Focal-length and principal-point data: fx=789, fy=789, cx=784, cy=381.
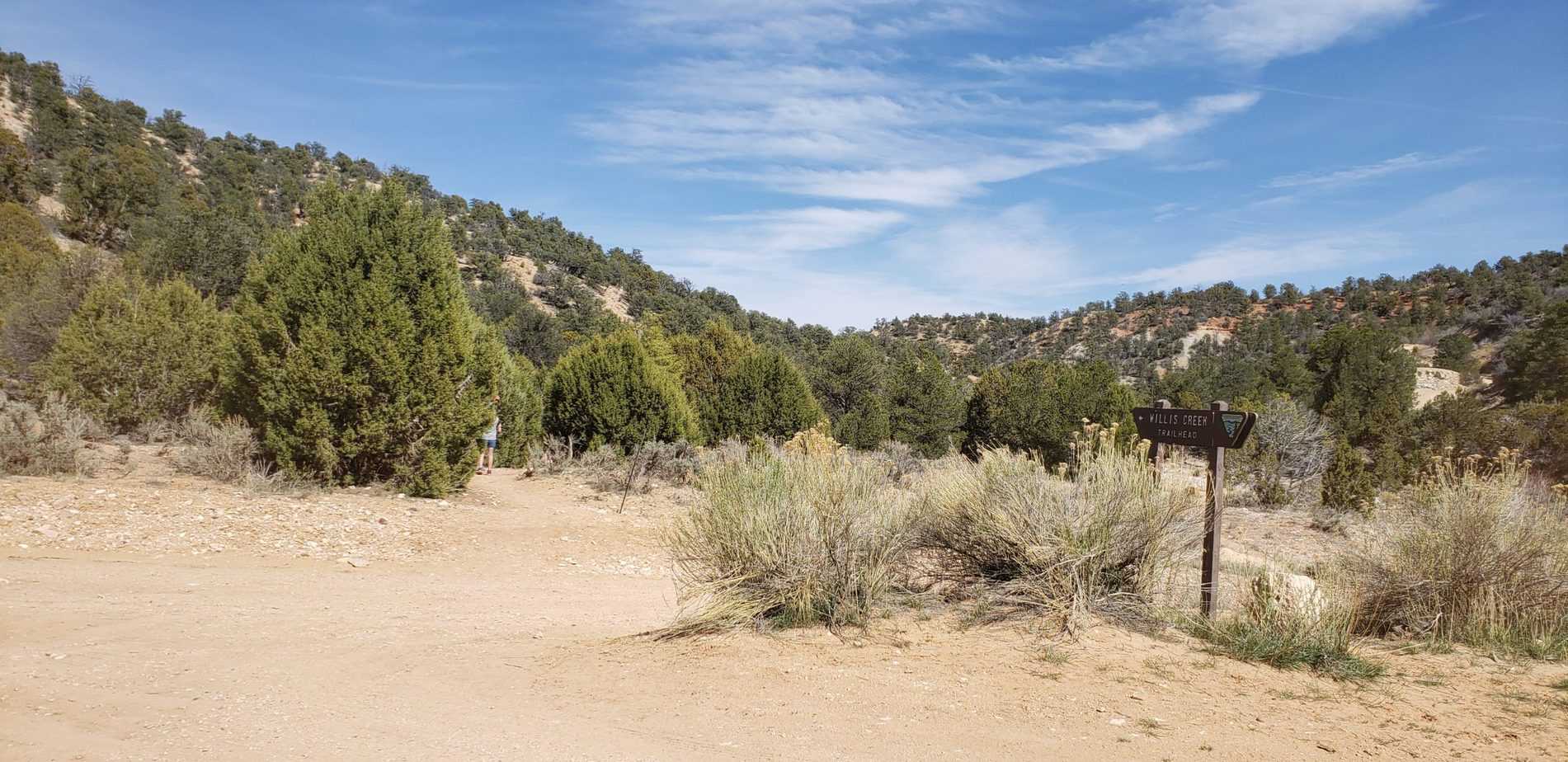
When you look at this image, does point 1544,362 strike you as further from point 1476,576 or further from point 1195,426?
point 1195,426

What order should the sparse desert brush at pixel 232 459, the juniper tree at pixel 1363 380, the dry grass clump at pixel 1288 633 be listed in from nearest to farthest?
the dry grass clump at pixel 1288 633, the sparse desert brush at pixel 232 459, the juniper tree at pixel 1363 380

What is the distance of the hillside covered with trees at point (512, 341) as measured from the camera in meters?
11.2

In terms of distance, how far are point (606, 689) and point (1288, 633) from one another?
14.3ft

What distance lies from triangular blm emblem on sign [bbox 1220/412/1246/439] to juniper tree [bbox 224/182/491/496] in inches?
387

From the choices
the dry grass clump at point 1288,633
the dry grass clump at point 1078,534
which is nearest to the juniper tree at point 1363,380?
the dry grass clump at point 1288,633

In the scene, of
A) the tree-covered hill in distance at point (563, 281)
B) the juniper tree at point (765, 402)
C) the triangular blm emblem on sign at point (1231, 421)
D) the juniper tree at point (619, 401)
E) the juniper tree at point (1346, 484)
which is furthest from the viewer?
the tree-covered hill in distance at point (563, 281)

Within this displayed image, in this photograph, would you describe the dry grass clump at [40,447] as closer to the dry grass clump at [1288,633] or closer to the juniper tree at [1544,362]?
the dry grass clump at [1288,633]

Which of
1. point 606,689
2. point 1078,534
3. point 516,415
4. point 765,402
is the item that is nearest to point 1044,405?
point 765,402

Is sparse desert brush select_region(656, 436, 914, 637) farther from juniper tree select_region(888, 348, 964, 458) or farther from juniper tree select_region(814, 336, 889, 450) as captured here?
juniper tree select_region(888, 348, 964, 458)

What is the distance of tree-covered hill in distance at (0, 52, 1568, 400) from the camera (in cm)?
4053

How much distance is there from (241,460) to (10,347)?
14.2m

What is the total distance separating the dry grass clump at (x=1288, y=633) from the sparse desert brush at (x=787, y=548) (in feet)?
7.47

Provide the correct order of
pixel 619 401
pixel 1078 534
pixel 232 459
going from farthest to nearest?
pixel 619 401, pixel 232 459, pixel 1078 534

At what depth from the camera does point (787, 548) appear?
5566 millimetres
